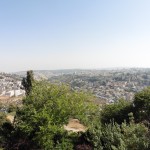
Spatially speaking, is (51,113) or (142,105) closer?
(51,113)

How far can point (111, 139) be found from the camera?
415 inches

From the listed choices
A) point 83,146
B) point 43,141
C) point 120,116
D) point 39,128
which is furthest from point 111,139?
point 120,116

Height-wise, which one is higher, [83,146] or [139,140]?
[139,140]

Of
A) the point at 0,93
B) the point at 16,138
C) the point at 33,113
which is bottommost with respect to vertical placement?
the point at 0,93

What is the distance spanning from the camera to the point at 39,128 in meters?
20.1

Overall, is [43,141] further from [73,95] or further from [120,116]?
[120,116]

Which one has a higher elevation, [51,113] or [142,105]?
[51,113]

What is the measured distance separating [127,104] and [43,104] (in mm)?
13437

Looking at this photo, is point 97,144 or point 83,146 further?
point 83,146

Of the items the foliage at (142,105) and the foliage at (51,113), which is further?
the foliage at (142,105)

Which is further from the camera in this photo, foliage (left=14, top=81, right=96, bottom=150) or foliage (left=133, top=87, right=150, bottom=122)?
foliage (left=133, top=87, right=150, bottom=122)

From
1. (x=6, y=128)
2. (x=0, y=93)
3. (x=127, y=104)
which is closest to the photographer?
(x=6, y=128)

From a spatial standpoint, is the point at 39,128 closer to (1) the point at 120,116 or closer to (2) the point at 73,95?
(2) the point at 73,95

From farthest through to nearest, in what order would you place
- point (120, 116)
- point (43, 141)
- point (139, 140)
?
point (120, 116)
point (43, 141)
point (139, 140)
